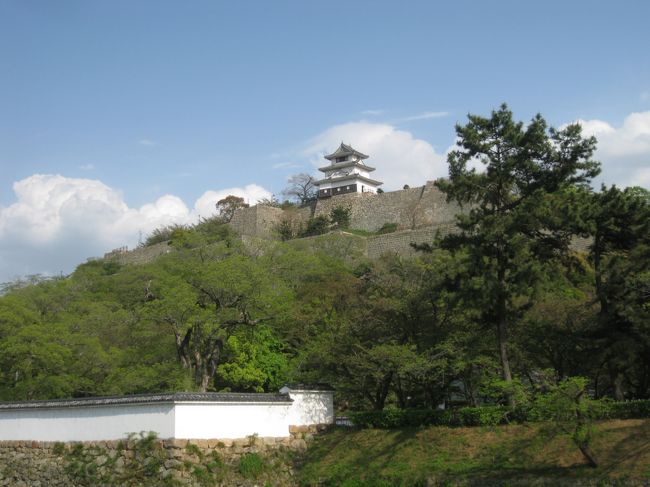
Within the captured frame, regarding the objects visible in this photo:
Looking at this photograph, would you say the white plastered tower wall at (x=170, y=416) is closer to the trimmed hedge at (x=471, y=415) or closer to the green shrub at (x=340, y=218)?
the trimmed hedge at (x=471, y=415)

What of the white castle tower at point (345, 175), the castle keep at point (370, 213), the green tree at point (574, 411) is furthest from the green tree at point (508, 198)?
the white castle tower at point (345, 175)

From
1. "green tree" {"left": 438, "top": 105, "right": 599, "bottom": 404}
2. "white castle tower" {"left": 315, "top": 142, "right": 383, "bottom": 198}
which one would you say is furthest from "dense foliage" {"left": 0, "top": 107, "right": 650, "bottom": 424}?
"white castle tower" {"left": 315, "top": 142, "right": 383, "bottom": 198}

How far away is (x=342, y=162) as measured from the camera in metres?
55.4

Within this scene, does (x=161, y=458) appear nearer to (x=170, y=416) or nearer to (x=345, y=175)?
(x=170, y=416)

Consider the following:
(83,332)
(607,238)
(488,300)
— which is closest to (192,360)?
(83,332)

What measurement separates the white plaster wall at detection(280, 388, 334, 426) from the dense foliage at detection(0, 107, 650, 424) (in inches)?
26.4

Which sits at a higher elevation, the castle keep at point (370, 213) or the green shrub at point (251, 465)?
the castle keep at point (370, 213)

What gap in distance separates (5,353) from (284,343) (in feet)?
25.8

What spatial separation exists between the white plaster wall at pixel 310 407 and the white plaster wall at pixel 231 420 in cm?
21

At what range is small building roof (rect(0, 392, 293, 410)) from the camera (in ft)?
42.1

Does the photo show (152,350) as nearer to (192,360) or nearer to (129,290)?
(192,360)

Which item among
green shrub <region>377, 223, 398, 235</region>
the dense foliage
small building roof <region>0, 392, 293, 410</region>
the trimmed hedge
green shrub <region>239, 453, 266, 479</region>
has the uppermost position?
green shrub <region>377, 223, 398, 235</region>

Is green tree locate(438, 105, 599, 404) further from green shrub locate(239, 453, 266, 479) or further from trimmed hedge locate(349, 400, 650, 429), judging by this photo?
green shrub locate(239, 453, 266, 479)

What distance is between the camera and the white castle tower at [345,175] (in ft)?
178
